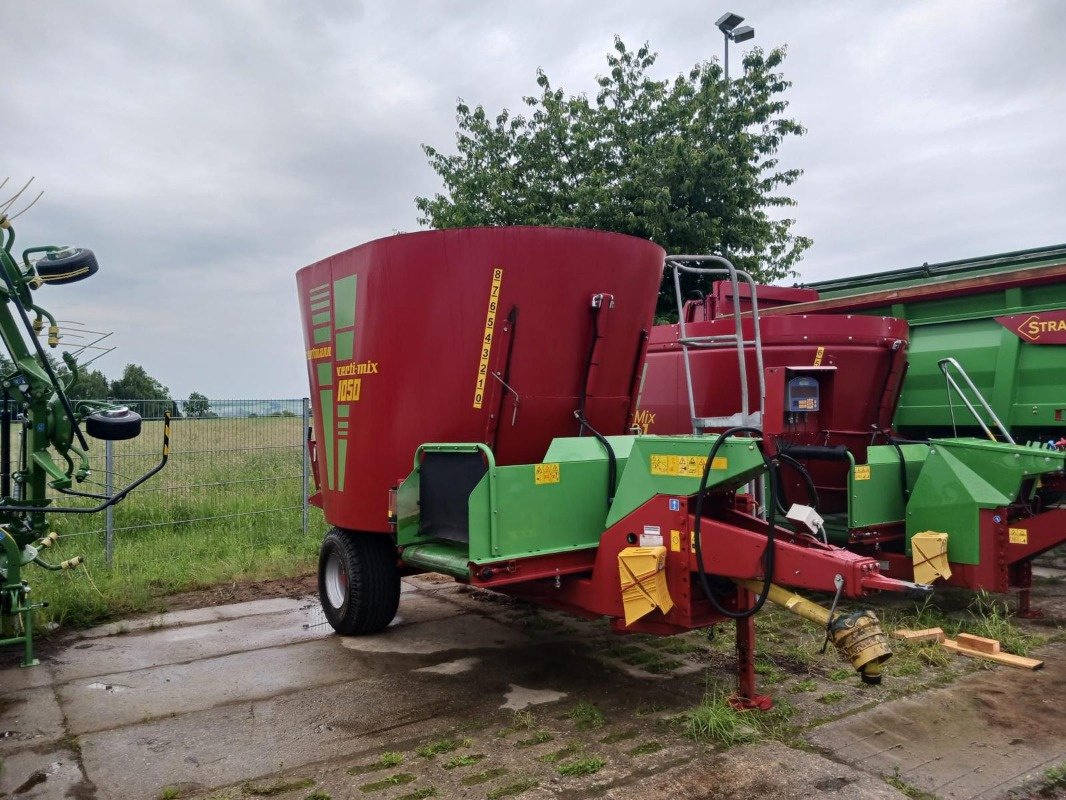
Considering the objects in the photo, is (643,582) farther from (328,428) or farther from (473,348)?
(328,428)

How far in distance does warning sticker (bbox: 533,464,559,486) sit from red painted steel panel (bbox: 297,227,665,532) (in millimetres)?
605

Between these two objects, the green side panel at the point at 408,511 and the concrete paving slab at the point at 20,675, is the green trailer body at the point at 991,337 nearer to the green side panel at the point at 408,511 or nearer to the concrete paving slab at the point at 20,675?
the green side panel at the point at 408,511

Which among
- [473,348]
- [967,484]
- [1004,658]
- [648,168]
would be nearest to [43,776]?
[473,348]

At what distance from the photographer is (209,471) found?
8.91 meters

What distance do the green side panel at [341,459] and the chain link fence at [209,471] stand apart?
11.5 ft

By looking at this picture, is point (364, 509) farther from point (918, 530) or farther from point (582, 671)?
point (918, 530)

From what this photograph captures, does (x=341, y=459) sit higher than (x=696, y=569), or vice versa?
(x=341, y=459)

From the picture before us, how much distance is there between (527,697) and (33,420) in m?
3.43

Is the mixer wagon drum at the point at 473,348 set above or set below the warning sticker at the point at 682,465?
above

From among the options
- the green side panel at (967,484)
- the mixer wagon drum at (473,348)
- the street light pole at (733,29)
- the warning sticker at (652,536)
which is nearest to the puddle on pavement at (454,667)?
the mixer wagon drum at (473,348)

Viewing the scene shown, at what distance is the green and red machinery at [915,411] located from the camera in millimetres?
5312

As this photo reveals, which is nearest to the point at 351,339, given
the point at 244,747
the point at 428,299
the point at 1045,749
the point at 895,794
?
the point at 428,299

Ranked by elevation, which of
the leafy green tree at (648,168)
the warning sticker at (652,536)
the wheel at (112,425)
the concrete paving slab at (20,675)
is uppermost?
the leafy green tree at (648,168)

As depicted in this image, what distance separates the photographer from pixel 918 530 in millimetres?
5625
